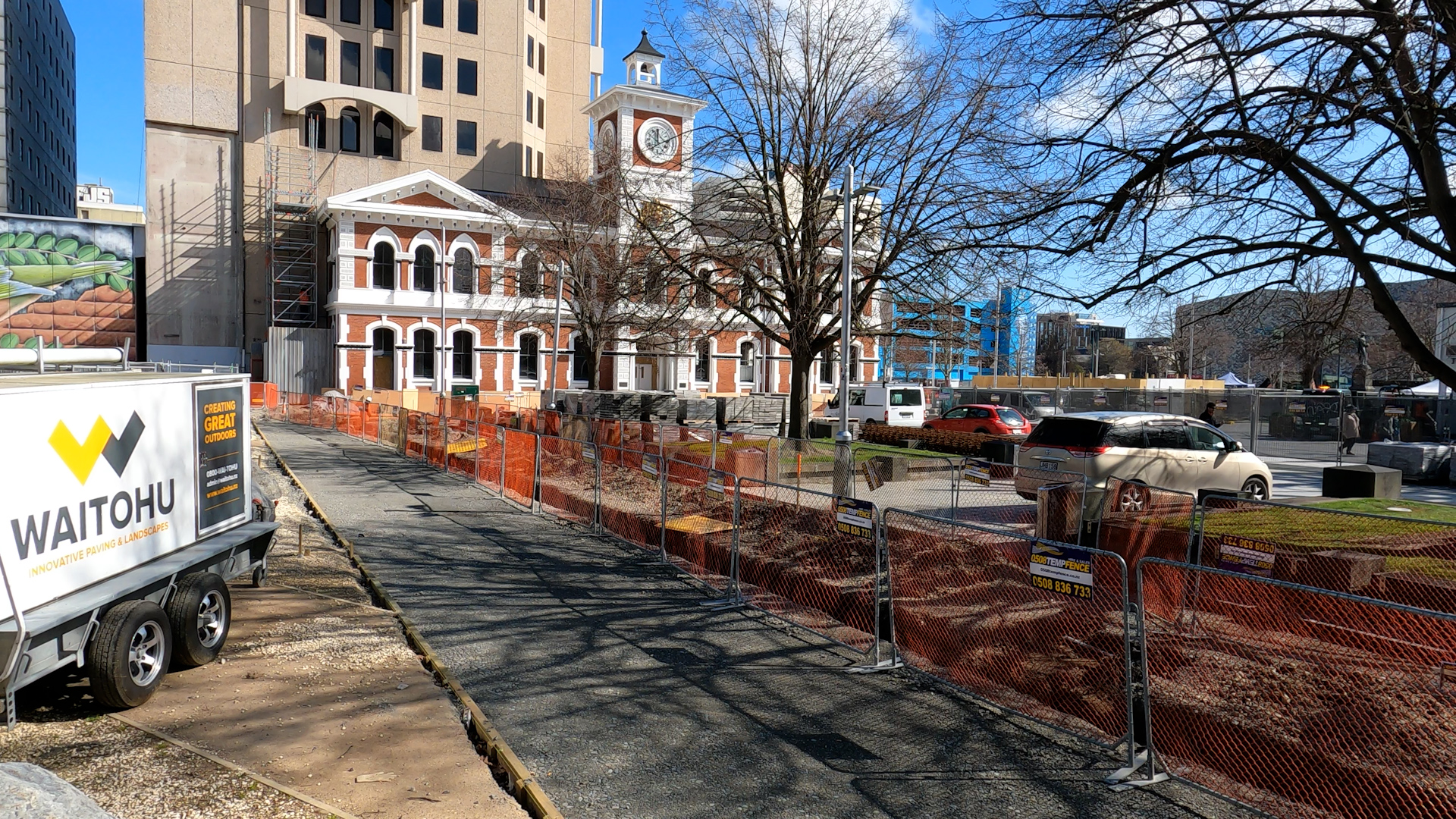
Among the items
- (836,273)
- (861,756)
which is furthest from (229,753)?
(836,273)

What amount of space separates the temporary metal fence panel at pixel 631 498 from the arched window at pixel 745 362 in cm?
4010

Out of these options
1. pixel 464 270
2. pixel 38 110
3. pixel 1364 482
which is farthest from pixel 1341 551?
pixel 38 110

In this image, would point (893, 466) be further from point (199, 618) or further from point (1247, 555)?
point (199, 618)

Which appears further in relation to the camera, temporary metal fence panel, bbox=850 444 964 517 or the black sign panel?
temporary metal fence panel, bbox=850 444 964 517

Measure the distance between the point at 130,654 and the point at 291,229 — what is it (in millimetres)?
50564

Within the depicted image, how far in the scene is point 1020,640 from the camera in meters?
6.59

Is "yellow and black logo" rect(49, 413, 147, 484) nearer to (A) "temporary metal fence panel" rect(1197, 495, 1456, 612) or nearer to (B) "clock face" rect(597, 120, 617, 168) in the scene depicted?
(A) "temporary metal fence panel" rect(1197, 495, 1456, 612)

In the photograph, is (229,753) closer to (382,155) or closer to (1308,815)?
(1308,815)

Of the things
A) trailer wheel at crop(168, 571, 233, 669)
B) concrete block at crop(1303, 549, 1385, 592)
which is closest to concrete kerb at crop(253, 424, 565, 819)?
trailer wheel at crop(168, 571, 233, 669)

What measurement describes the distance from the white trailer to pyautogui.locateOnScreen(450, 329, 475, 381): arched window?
42.9m

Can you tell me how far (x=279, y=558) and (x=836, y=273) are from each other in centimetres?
1206

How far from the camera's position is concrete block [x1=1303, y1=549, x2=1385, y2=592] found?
26.3 ft

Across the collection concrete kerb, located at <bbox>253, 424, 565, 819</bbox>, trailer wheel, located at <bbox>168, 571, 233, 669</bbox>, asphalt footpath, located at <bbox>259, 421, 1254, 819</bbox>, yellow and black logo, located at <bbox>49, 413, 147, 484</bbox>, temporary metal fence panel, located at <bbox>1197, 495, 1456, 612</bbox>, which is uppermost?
yellow and black logo, located at <bbox>49, 413, 147, 484</bbox>

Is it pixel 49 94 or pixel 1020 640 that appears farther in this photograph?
pixel 49 94
